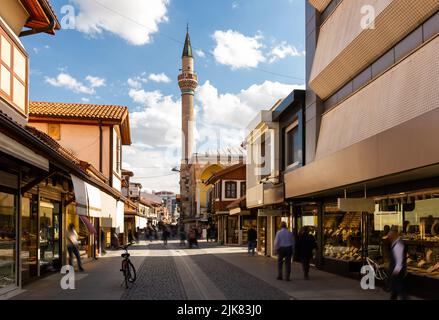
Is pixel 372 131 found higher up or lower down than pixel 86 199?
higher up

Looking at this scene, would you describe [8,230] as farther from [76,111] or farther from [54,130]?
[76,111]

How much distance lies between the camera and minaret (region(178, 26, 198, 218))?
8056cm

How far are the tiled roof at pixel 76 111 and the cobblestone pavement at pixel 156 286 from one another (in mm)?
12186

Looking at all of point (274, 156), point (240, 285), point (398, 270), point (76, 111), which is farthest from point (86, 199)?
point (76, 111)

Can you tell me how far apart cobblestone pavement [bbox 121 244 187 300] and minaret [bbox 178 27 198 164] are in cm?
6260

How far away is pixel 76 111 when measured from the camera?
95.9ft

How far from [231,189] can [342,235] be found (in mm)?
28539

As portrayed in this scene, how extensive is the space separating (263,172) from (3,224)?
1711cm

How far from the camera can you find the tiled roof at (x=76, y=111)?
2822cm

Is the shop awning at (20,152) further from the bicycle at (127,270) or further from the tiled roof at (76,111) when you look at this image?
the tiled roof at (76,111)

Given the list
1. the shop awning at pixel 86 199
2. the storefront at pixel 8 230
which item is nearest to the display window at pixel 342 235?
the shop awning at pixel 86 199

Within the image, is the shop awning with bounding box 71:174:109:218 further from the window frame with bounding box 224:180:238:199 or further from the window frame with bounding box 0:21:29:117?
the window frame with bounding box 224:180:238:199

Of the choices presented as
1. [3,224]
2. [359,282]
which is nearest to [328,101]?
[359,282]
